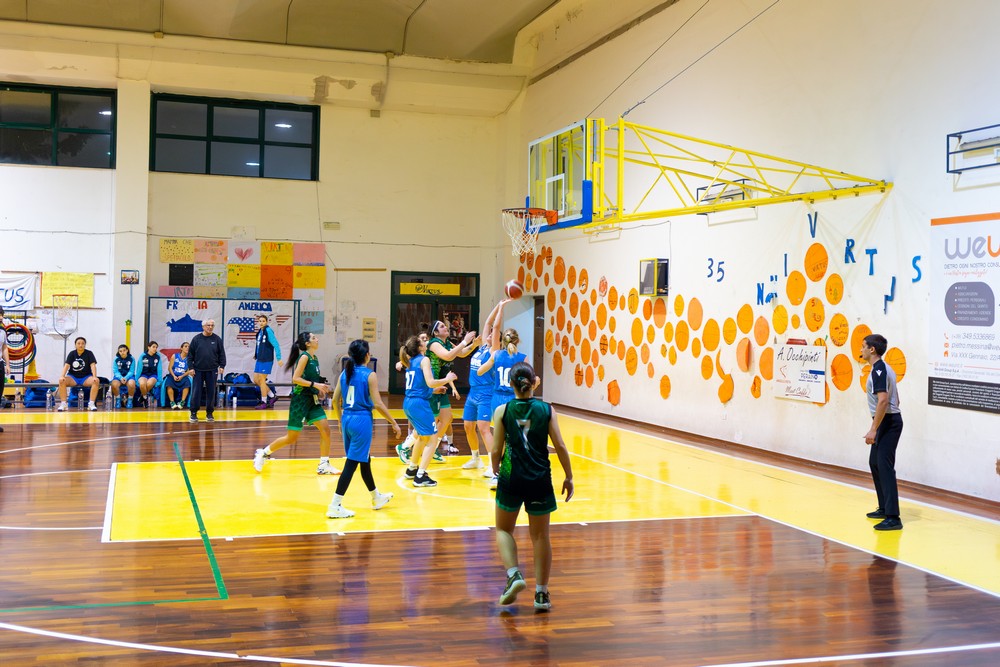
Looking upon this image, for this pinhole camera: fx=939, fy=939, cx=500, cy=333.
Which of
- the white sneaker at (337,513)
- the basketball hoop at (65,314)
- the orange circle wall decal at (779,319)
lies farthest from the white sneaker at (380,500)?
the basketball hoop at (65,314)

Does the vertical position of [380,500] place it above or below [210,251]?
below

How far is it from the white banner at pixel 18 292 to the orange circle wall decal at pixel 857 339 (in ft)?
51.7

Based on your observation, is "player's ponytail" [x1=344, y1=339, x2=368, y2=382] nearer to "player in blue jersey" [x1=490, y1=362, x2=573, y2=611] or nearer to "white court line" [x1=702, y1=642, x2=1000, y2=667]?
"player in blue jersey" [x1=490, y1=362, x2=573, y2=611]

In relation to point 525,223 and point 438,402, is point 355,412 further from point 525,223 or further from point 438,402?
point 525,223

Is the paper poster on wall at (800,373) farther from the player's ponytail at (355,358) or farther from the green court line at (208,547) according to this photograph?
the green court line at (208,547)

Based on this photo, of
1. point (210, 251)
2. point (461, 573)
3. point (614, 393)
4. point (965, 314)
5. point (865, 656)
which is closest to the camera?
point (865, 656)

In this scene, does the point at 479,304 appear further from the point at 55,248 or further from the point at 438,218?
the point at 55,248

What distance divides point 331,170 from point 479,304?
4570 mm

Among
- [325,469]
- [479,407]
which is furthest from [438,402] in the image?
[325,469]

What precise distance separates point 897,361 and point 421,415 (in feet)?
17.9

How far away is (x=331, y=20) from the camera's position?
2064cm

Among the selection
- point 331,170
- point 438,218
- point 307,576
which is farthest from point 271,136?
point 307,576

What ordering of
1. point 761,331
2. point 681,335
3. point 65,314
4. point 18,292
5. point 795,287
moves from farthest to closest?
point 65,314 < point 18,292 < point 681,335 < point 761,331 < point 795,287

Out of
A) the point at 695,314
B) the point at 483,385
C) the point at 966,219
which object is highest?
the point at 966,219
